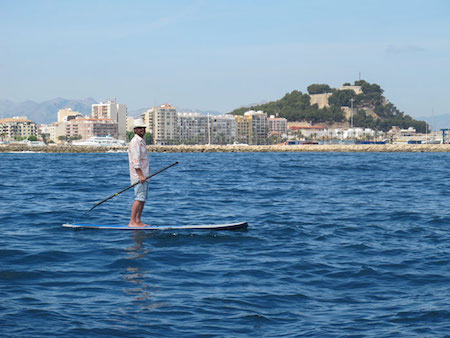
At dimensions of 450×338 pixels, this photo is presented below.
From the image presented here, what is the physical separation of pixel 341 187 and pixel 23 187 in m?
11.8

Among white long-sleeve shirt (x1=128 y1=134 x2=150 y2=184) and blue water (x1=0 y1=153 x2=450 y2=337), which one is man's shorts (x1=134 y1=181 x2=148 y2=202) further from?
blue water (x1=0 y1=153 x2=450 y2=337)

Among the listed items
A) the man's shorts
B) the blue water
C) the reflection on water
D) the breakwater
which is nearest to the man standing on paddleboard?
the man's shorts

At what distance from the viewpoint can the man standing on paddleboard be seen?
35.1ft

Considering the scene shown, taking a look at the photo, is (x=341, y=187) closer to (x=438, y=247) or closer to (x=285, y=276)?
(x=438, y=247)

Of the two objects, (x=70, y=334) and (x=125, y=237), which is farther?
(x=125, y=237)

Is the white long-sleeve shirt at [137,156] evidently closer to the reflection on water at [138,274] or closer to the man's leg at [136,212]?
the man's leg at [136,212]

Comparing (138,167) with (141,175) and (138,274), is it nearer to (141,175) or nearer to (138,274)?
(141,175)

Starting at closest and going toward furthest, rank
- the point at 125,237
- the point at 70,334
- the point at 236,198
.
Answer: the point at 70,334 < the point at 125,237 < the point at 236,198

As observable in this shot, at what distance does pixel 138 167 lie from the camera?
35.1 feet

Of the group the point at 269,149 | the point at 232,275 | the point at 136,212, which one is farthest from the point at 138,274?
the point at 269,149

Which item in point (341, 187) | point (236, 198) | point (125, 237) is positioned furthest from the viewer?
point (341, 187)

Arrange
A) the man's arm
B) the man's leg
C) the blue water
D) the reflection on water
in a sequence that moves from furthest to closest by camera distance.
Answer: the man's leg < the man's arm < the reflection on water < the blue water

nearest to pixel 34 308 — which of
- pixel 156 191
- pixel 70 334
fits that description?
pixel 70 334

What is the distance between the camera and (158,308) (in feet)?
20.0
